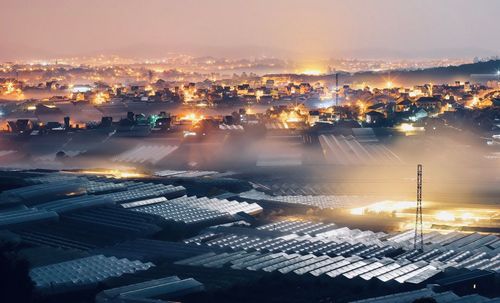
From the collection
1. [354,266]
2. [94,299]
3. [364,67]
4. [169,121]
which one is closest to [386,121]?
[169,121]

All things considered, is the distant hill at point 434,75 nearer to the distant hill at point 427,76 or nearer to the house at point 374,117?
the distant hill at point 427,76

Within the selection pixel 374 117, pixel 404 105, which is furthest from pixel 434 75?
pixel 374 117

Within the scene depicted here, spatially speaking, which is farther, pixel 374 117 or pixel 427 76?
pixel 427 76

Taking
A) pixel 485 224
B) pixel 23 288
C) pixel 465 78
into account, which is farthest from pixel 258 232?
pixel 465 78

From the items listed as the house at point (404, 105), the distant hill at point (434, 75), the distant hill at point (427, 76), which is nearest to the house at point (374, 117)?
the house at point (404, 105)

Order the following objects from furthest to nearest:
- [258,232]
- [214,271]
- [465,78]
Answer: [465,78], [258,232], [214,271]

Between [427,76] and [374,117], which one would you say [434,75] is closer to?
[427,76]

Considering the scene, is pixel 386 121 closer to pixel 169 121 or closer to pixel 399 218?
pixel 169 121

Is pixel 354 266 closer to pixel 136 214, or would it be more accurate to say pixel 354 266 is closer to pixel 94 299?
pixel 94 299

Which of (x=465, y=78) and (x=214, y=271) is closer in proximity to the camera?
(x=214, y=271)

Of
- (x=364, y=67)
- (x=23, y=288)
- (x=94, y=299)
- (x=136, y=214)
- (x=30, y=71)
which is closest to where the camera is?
(x=23, y=288)
